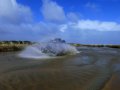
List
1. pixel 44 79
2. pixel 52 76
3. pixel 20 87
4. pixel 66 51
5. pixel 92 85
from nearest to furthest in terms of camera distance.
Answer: pixel 20 87 → pixel 92 85 → pixel 44 79 → pixel 52 76 → pixel 66 51

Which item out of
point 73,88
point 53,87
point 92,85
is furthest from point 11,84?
point 92,85

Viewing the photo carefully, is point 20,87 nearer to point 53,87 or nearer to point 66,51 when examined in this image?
point 53,87

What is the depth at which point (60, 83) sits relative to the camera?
10.1m

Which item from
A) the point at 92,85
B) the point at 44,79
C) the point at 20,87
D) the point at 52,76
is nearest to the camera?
the point at 20,87

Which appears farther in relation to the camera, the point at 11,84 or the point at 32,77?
the point at 32,77

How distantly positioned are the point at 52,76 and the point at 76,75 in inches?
49.7

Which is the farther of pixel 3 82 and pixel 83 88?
pixel 3 82

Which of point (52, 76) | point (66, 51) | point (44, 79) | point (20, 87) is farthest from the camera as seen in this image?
point (66, 51)

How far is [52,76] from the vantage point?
1177 cm

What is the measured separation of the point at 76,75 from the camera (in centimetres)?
1223

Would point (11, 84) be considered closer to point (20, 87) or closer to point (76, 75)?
point (20, 87)

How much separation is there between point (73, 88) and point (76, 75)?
Result: 3.01 meters

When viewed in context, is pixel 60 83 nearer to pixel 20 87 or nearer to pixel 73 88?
pixel 73 88

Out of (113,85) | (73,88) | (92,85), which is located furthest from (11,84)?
(113,85)
